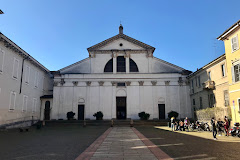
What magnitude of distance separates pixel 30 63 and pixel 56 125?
32.6 ft

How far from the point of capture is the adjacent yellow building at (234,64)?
17906 millimetres

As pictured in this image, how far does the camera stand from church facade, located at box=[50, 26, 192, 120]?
3338 centimetres

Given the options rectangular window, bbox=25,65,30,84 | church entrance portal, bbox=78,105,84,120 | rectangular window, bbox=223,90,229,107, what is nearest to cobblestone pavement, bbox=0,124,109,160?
rectangular window, bbox=25,65,30,84

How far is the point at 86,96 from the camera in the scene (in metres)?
34.0

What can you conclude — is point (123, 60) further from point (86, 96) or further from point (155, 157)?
point (155, 157)

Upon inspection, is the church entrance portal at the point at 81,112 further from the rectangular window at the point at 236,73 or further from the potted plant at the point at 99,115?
the rectangular window at the point at 236,73

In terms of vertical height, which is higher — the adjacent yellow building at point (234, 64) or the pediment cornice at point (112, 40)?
the pediment cornice at point (112, 40)

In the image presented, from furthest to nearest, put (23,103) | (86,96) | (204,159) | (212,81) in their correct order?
1. (86,96)
2. (23,103)
3. (212,81)
4. (204,159)

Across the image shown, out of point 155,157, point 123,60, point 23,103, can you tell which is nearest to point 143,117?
point 123,60

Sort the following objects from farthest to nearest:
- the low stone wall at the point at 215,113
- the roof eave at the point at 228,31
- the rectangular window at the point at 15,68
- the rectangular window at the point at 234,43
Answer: the rectangular window at the point at 15,68 < the low stone wall at the point at 215,113 < the rectangular window at the point at 234,43 < the roof eave at the point at 228,31

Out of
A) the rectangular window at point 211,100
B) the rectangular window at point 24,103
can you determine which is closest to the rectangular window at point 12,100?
the rectangular window at point 24,103

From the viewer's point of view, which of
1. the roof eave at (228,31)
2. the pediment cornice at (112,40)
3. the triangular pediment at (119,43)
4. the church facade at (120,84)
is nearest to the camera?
the roof eave at (228,31)

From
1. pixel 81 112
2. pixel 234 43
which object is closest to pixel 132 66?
pixel 81 112

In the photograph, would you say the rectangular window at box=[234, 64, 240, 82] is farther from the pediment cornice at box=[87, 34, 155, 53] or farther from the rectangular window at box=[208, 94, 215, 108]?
the pediment cornice at box=[87, 34, 155, 53]
